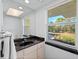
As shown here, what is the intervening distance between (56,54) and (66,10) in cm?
131

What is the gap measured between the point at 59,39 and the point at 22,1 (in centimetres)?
158

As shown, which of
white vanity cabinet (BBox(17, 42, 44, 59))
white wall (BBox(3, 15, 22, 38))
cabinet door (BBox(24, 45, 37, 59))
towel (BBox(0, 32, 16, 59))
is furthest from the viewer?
cabinet door (BBox(24, 45, 37, 59))

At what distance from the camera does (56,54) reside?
8.71 feet

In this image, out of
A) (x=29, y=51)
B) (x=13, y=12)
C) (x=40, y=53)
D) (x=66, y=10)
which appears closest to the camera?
(x=13, y=12)

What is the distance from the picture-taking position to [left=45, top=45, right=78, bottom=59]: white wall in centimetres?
222

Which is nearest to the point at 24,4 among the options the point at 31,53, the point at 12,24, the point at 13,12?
the point at 13,12

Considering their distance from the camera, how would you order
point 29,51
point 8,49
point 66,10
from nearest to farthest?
point 8,49, point 29,51, point 66,10

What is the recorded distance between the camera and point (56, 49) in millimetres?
2643

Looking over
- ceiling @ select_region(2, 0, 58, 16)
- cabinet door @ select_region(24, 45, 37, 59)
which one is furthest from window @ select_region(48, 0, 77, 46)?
cabinet door @ select_region(24, 45, 37, 59)

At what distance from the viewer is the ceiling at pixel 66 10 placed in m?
2.38

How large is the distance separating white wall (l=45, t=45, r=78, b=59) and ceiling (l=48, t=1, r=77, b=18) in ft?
3.28

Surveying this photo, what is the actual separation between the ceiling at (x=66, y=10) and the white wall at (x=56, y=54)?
1.00 m

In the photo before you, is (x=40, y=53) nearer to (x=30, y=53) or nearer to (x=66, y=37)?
(x=30, y=53)

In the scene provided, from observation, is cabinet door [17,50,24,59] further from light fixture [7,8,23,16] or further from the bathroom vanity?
light fixture [7,8,23,16]
